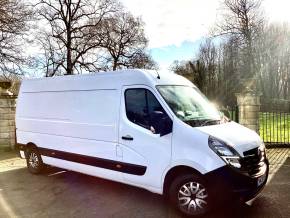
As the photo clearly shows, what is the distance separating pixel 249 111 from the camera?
11547 millimetres

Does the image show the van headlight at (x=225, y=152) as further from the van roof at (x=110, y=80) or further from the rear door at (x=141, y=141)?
the van roof at (x=110, y=80)

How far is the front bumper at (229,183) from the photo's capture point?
5281 millimetres

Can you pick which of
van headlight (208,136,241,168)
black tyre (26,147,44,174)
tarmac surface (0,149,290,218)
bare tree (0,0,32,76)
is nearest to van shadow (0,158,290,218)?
tarmac surface (0,149,290,218)

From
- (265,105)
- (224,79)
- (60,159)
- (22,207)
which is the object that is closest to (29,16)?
(265,105)

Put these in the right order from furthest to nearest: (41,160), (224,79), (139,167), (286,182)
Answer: (224,79) → (41,160) → (286,182) → (139,167)

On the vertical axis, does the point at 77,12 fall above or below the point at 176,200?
above

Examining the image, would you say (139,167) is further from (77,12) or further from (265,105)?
(77,12)

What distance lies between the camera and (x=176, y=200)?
573 centimetres

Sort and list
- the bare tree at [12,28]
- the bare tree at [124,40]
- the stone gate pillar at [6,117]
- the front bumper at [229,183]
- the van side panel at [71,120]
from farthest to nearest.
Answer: the bare tree at [124,40]
the bare tree at [12,28]
the stone gate pillar at [6,117]
the van side panel at [71,120]
the front bumper at [229,183]

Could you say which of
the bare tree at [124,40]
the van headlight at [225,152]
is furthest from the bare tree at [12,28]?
the van headlight at [225,152]

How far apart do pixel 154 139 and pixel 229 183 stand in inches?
55.0

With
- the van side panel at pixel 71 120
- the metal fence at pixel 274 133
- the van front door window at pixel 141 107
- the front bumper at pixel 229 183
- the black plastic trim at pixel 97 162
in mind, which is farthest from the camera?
the metal fence at pixel 274 133

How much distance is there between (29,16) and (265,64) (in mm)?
29175

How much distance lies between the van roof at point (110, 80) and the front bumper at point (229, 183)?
1890 millimetres
